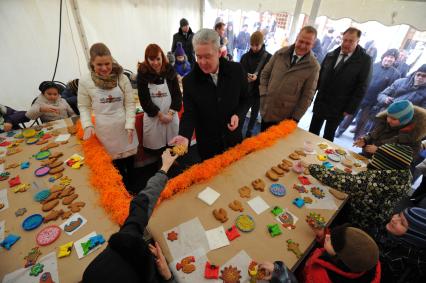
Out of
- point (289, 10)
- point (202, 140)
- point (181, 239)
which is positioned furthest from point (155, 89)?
point (289, 10)

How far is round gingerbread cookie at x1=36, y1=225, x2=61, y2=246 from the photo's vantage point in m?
1.12

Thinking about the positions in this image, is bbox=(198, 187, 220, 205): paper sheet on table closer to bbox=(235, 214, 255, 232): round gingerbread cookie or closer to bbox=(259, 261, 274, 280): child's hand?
bbox=(235, 214, 255, 232): round gingerbread cookie

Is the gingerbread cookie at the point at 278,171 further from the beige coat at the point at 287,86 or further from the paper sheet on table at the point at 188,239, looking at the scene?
the beige coat at the point at 287,86

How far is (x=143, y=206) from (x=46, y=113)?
2.21 m

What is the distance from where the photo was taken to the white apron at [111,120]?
189 cm

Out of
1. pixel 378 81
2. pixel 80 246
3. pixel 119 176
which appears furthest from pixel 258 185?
pixel 378 81

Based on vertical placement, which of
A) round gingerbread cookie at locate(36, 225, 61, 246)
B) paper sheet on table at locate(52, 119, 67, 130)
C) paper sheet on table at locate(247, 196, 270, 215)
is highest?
paper sheet on table at locate(52, 119, 67, 130)

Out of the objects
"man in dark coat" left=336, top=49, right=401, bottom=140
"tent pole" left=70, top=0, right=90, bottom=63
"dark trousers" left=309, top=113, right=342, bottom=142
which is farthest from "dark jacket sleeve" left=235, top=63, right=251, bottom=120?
"tent pole" left=70, top=0, right=90, bottom=63

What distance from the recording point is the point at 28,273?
0.98 meters

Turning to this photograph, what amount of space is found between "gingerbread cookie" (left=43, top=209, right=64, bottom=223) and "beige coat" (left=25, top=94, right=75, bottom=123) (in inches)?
63.6

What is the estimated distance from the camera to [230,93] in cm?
170

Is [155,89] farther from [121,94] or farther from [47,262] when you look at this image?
[47,262]

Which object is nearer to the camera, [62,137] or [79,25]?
[62,137]

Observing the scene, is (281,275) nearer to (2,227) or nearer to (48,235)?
(48,235)
